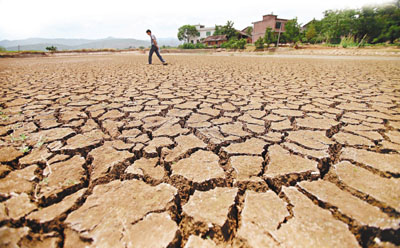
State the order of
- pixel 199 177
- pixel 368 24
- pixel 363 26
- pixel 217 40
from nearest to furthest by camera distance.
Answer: pixel 199 177
pixel 368 24
pixel 363 26
pixel 217 40

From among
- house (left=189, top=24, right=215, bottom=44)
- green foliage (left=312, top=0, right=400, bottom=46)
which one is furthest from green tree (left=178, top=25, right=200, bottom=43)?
green foliage (left=312, top=0, right=400, bottom=46)

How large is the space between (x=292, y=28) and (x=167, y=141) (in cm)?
2396

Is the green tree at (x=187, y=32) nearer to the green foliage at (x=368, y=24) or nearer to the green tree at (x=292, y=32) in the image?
the green tree at (x=292, y=32)

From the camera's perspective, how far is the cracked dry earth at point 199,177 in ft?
2.28

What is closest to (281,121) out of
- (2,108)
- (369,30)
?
(2,108)

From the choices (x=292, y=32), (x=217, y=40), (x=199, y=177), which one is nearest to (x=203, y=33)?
(x=217, y=40)

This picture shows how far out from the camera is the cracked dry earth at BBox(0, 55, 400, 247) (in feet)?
2.28

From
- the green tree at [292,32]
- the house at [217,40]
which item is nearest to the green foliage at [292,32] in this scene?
the green tree at [292,32]

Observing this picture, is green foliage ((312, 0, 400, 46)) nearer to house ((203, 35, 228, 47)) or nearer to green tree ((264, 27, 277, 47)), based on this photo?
green tree ((264, 27, 277, 47))

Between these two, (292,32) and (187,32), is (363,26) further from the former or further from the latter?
(187,32)

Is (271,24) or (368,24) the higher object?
(271,24)

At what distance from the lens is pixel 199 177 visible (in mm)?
980

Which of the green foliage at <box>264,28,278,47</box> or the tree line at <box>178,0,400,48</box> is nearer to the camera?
the tree line at <box>178,0,400,48</box>

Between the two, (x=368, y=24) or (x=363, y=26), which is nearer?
(x=368, y=24)
